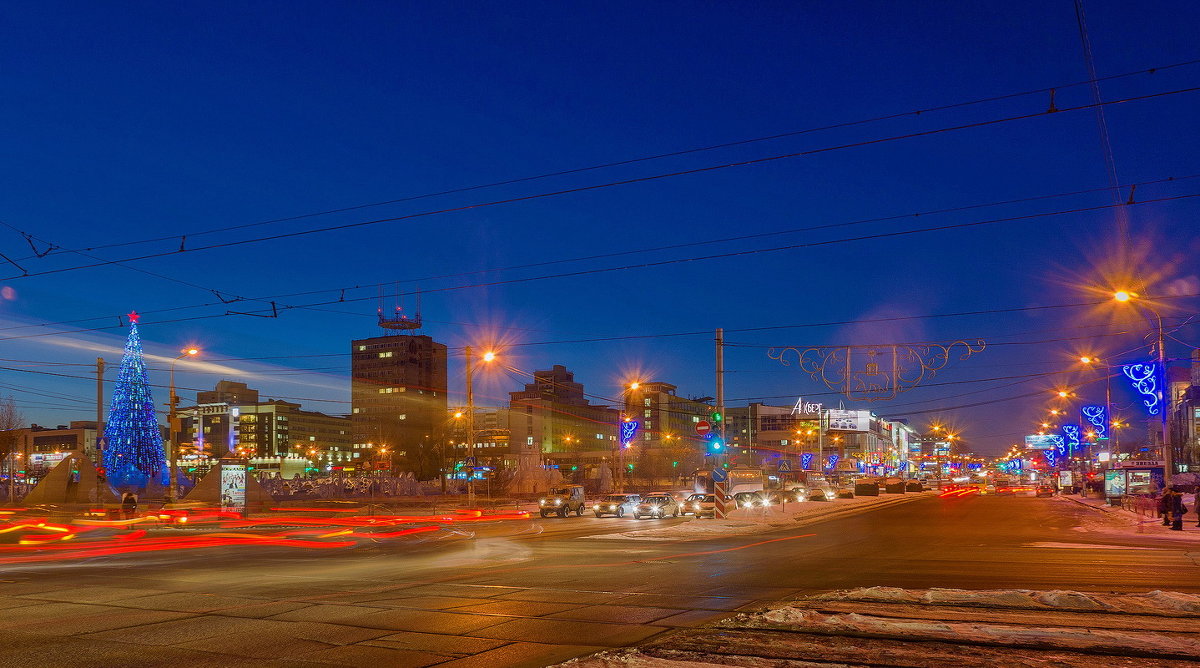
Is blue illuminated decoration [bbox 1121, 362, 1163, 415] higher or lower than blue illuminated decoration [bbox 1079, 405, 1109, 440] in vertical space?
higher

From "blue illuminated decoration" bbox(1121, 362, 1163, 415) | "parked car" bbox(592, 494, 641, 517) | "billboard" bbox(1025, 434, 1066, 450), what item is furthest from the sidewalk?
"billboard" bbox(1025, 434, 1066, 450)

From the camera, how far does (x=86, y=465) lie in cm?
5750

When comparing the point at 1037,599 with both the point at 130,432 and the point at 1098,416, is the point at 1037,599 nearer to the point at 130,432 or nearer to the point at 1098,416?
the point at 130,432

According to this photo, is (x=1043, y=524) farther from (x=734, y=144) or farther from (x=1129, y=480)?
(x=734, y=144)

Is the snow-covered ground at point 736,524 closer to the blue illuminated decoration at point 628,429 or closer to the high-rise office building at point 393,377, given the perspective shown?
the blue illuminated decoration at point 628,429

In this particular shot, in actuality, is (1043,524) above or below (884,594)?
below

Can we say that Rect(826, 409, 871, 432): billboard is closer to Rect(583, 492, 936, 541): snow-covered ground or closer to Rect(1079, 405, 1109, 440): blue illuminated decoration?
Rect(1079, 405, 1109, 440): blue illuminated decoration

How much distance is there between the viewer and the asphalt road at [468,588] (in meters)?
9.95

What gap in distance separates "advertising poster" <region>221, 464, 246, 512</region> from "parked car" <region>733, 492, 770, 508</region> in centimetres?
2598

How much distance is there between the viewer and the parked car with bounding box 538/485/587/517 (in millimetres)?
48906

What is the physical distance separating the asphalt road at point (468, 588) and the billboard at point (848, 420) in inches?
3854

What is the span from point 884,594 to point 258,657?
8.73 m

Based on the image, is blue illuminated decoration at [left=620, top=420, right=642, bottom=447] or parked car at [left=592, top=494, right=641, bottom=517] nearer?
parked car at [left=592, top=494, right=641, bottom=517]

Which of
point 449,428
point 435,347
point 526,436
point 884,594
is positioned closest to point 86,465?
point 449,428
